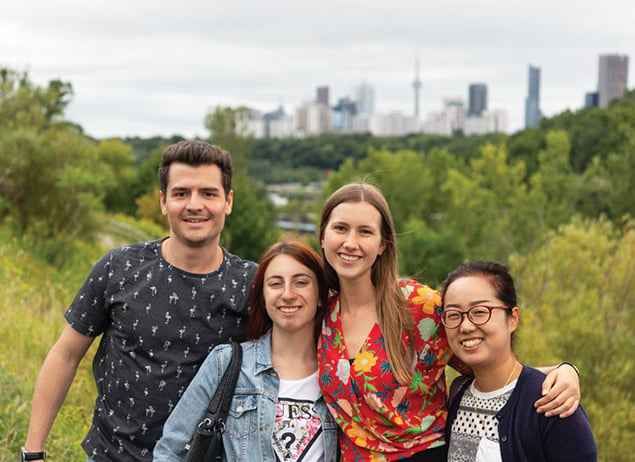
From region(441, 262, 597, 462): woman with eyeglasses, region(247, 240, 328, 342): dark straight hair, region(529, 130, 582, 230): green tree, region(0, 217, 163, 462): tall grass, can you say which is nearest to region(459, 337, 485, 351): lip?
region(441, 262, 597, 462): woman with eyeglasses

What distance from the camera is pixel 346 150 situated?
8525cm

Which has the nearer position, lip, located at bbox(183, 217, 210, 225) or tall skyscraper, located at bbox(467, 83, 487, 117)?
lip, located at bbox(183, 217, 210, 225)

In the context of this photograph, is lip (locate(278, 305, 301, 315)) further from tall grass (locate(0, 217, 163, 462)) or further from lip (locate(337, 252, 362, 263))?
tall grass (locate(0, 217, 163, 462))

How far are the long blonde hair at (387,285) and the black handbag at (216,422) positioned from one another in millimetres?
585

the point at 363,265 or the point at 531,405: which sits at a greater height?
the point at 363,265

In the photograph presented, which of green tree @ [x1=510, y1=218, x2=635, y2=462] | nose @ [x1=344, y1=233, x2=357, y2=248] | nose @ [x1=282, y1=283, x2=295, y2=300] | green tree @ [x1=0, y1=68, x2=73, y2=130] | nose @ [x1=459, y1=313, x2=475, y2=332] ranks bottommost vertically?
green tree @ [x1=510, y1=218, x2=635, y2=462]

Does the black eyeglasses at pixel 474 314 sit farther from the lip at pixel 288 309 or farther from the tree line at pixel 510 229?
the tree line at pixel 510 229

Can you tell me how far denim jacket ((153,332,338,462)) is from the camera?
276cm

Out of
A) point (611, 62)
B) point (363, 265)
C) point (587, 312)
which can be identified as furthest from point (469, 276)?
point (611, 62)

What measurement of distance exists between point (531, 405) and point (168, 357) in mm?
1507

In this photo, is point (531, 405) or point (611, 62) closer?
point (531, 405)

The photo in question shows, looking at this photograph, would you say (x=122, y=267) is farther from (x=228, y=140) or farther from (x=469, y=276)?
(x=228, y=140)

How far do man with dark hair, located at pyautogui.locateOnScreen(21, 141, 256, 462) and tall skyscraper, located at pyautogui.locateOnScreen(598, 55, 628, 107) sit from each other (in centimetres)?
14327

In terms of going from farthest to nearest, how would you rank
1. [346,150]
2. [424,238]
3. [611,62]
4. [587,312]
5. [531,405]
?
1. [611,62]
2. [346,150]
3. [424,238]
4. [587,312]
5. [531,405]
